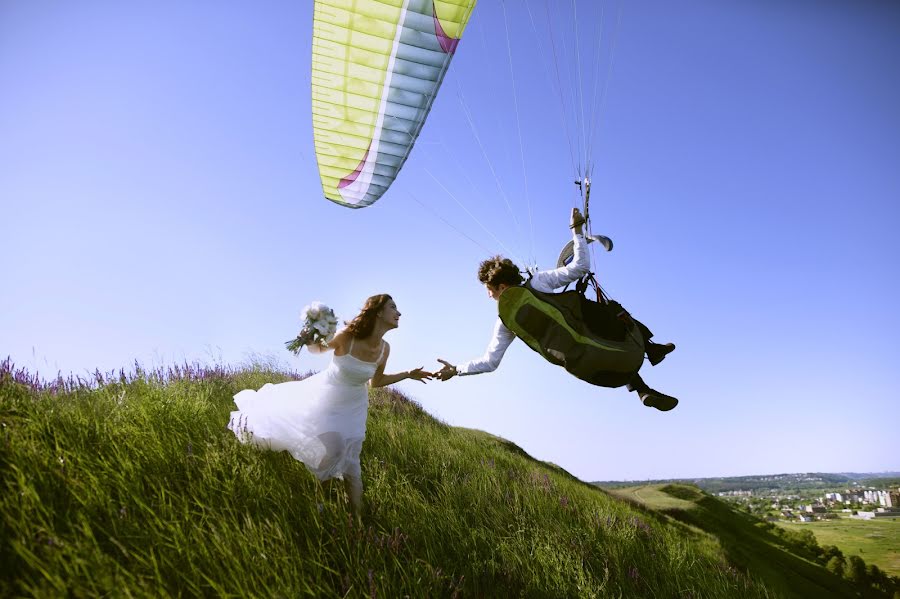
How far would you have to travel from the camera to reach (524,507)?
3900 millimetres

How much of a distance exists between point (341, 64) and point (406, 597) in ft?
17.9

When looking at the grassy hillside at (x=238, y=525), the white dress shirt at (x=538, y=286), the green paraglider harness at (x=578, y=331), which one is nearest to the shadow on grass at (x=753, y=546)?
the grassy hillside at (x=238, y=525)

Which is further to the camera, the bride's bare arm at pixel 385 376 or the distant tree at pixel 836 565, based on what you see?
the distant tree at pixel 836 565

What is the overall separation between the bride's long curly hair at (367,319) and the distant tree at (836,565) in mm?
20012

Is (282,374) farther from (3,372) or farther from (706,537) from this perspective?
(706,537)

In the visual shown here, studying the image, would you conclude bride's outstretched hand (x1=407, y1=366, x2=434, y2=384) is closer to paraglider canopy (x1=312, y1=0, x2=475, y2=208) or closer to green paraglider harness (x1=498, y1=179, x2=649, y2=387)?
green paraglider harness (x1=498, y1=179, x2=649, y2=387)

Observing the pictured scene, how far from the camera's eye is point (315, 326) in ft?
10.3

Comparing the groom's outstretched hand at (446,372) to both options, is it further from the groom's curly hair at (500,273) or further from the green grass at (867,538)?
the green grass at (867,538)

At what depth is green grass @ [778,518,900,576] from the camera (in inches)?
841

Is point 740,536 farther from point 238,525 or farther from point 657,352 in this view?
point 238,525

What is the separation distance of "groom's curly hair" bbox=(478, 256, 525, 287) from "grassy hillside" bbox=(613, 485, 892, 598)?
22.2 ft

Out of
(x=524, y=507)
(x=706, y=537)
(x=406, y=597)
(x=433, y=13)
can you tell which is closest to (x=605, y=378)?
(x=524, y=507)

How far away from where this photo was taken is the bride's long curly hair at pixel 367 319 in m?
3.19

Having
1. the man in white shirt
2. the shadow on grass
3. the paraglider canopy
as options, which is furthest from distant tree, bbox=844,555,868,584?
the paraglider canopy
